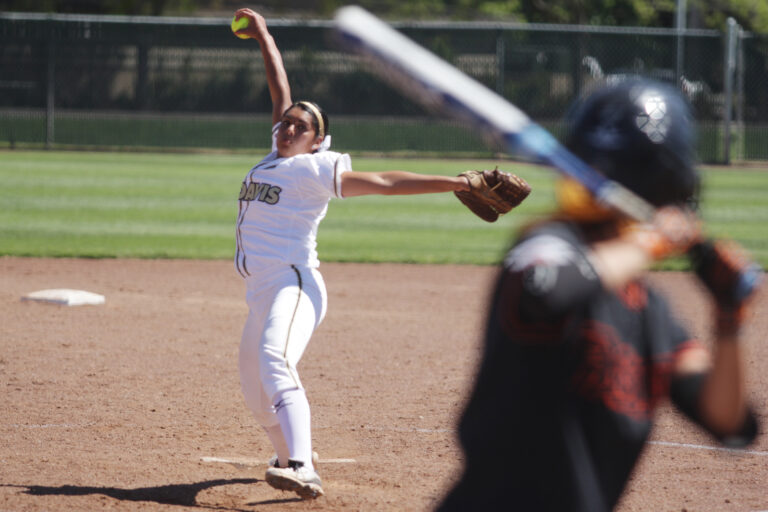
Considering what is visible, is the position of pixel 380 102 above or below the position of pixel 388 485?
above

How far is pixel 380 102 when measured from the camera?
23547 mm

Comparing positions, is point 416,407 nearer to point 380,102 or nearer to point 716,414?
point 716,414

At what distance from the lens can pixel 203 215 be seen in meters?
15.6

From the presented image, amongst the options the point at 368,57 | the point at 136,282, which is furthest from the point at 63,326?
the point at 368,57

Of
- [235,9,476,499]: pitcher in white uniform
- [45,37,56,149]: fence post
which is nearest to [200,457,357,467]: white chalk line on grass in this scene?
[235,9,476,499]: pitcher in white uniform

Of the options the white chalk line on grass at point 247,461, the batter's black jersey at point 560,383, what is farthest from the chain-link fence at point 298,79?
the batter's black jersey at point 560,383

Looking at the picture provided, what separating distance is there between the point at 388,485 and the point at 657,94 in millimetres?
3357

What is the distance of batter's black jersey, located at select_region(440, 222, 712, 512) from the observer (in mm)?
1984

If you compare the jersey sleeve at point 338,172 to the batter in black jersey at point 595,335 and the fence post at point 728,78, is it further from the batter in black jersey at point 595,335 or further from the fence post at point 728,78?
the fence post at point 728,78

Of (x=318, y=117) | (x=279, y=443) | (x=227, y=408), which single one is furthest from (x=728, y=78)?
(x=279, y=443)

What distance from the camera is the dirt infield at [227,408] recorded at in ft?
16.2

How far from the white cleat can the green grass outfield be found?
6.76 metres

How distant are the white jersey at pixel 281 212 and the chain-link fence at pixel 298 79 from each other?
17.9 metres

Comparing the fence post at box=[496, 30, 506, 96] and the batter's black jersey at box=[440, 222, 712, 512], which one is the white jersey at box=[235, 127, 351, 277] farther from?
the fence post at box=[496, 30, 506, 96]
